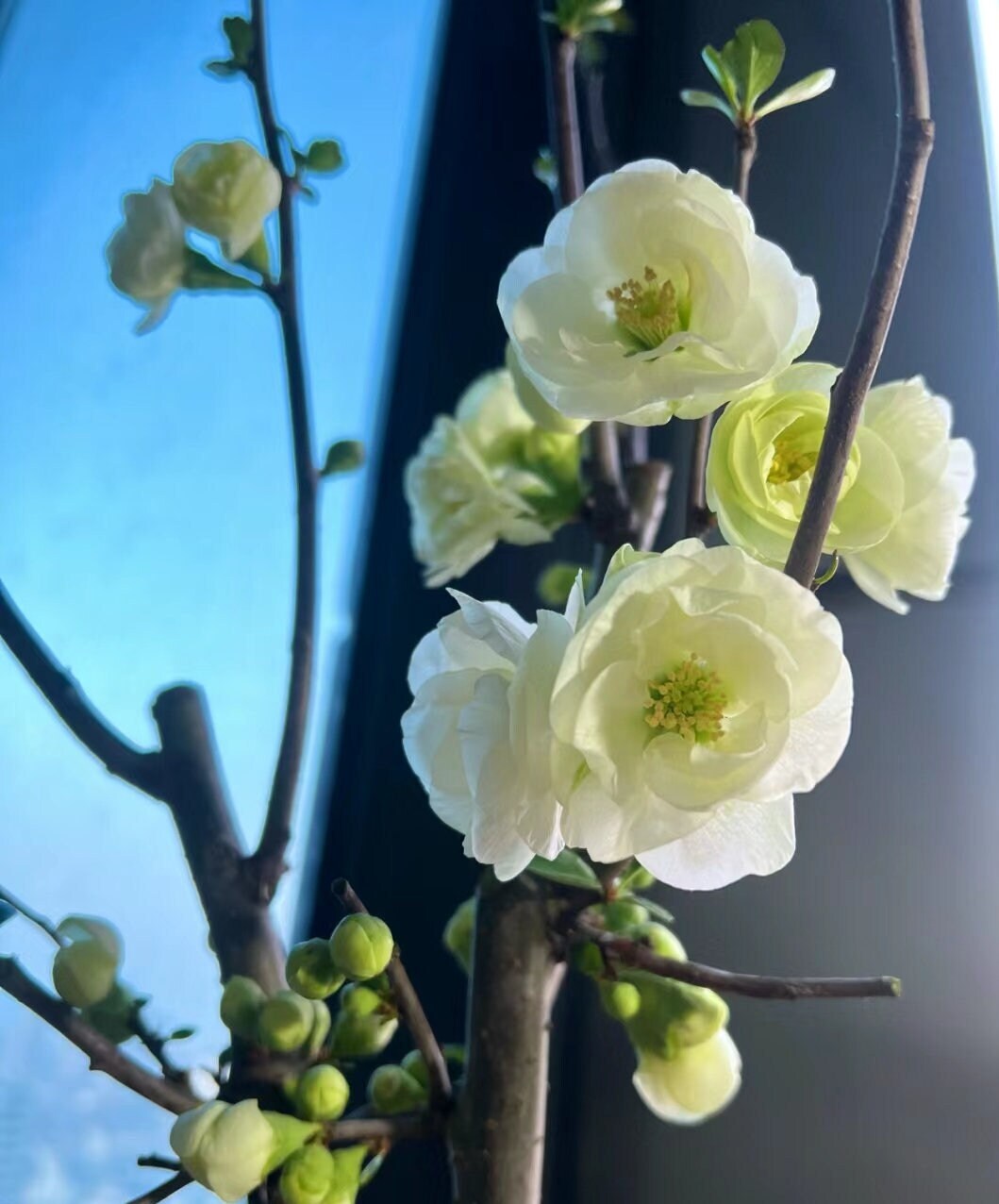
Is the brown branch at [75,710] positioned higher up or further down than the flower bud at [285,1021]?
higher up

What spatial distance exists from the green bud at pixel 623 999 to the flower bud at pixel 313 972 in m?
0.10

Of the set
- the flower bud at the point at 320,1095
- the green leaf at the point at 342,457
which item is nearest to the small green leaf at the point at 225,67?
the green leaf at the point at 342,457

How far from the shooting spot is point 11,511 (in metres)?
0.62

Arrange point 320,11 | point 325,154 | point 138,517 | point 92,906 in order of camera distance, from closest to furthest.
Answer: point 325,154
point 92,906
point 138,517
point 320,11

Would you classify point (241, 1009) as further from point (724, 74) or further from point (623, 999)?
point (724, 74)

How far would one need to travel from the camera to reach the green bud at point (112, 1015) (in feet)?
1.21

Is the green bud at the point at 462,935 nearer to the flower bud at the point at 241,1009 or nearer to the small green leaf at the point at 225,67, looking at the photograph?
the flower bud at the point at 241,1009

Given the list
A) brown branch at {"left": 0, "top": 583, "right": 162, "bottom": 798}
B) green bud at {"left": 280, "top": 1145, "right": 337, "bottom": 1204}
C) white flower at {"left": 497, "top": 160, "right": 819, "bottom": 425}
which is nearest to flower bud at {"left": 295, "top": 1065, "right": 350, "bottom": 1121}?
green bud at {"left": 280, "top": 1145, "right": 337, "bottom": 1204}

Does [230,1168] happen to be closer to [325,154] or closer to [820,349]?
[325,154]

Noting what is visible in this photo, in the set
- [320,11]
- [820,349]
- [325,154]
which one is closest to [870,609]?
[820,349]

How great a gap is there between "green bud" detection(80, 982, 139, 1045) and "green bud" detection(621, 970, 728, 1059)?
0.17 metres

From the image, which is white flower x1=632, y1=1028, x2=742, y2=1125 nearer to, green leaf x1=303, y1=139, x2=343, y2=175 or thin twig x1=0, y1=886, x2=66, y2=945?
thin twig x1=0, y1=886, x2=66, y2=945

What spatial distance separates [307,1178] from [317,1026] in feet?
0.16

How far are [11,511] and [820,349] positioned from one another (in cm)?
52
